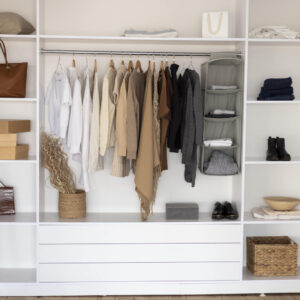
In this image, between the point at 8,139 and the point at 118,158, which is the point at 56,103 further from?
the point at 118,158

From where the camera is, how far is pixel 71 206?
4445 mm

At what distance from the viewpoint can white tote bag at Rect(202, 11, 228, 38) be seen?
438 cm

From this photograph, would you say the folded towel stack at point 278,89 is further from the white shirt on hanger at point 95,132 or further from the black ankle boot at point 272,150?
the white shirt on hanger at point 95,132

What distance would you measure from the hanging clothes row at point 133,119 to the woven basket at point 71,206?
0.11 metres

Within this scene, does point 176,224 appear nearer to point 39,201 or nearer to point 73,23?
point 39,201

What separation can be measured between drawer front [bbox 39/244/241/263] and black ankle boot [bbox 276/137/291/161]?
0.80 meters

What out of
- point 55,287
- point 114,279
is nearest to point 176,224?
point 114,279

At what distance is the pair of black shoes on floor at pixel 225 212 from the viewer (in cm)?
447

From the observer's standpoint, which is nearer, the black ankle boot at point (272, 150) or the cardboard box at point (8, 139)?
the cardboard box at point (8, 139)

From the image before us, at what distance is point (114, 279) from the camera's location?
4.34 metres

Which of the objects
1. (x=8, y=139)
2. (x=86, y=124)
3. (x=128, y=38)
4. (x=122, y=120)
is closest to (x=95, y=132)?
(x=86, y=124)

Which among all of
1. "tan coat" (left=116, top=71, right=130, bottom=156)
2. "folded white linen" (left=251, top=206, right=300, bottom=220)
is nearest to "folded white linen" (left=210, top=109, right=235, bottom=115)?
"tan coat" (left=116, top=71, right=130, bottom=156)

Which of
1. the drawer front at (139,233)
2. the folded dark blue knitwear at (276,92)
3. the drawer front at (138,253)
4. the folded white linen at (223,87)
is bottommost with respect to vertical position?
the drawer front at (138,253)

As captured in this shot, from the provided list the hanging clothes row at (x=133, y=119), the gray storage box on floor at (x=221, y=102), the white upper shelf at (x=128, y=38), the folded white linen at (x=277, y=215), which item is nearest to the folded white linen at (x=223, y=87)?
the gray storage box on floor at (x=221, y=102)
